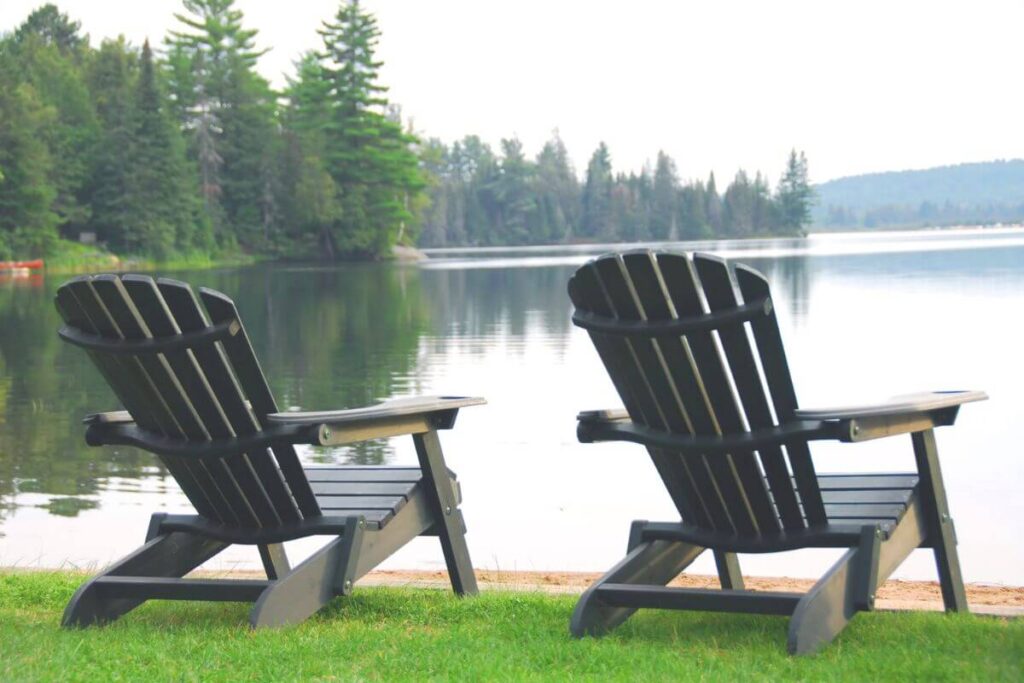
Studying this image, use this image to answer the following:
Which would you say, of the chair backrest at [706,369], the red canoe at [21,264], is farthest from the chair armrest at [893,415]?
the red canoe at [21,264]

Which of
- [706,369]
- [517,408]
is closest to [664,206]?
[517,408]

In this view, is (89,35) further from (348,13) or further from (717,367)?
(717,367)

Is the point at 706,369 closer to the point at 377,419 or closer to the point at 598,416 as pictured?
the point at 598,416

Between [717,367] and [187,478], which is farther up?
[717,367]

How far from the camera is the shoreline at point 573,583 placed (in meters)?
4.78

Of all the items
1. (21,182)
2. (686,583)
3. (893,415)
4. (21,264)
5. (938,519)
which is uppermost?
(21,182)

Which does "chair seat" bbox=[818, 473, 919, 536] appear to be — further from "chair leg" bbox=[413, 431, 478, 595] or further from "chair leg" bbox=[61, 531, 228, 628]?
"chair leg" bbox=[61, 531, 228, 628]

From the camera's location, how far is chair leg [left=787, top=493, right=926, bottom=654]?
330 centimetres

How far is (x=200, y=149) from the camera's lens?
66000mm

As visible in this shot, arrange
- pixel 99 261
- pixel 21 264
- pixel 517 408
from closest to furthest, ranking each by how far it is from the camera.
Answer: pixel 517 408, pixel 21 264, pixel 99 261

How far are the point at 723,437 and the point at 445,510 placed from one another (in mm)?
1104

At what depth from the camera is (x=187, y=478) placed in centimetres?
408

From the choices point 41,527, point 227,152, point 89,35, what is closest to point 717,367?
point 41,527

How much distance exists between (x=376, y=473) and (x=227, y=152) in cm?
6536
